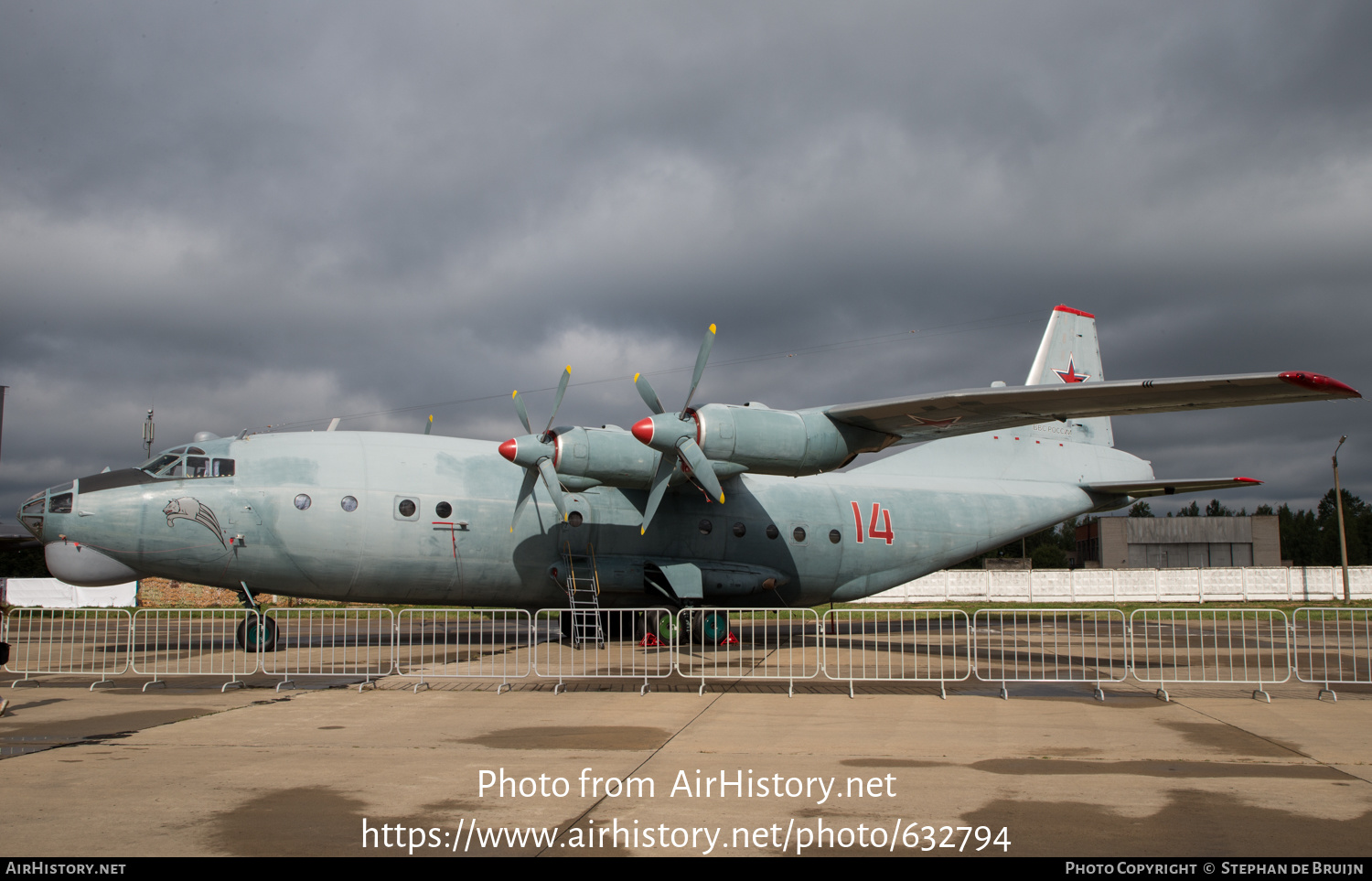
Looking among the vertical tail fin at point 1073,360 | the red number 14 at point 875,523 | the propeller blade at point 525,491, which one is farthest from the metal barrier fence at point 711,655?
the vertical tail fin at point 1073,360

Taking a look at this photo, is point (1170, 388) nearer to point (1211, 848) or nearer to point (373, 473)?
point (1211, 848)

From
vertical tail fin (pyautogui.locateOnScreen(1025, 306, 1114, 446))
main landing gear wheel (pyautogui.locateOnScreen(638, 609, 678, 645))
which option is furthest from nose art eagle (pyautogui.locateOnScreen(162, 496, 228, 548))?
vertical tail fin (pyautogui.locateOnScreen(1025, 306, 1114, 446))

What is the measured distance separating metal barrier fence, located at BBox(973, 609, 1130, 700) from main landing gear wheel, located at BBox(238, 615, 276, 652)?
40.3ft

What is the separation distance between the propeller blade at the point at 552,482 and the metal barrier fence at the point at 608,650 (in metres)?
2.03

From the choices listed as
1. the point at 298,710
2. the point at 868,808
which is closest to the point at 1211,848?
the point at 868,808

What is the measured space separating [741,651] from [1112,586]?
31.8m

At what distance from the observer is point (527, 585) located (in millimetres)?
18359

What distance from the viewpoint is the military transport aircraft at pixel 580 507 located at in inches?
613

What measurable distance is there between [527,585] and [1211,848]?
48.5 feet

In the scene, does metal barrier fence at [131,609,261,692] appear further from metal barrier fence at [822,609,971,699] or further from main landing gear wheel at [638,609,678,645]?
metal barrier fence at [822,609,971,699]

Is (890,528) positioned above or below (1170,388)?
below

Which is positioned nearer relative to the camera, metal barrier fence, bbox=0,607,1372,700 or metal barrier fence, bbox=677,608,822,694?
metal barrier fence, bbox=0,607,1372,700

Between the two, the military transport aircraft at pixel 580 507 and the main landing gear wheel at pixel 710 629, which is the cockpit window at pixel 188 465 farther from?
the main landing gear wheel at pixel 710 629

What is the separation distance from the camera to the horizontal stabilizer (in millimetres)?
21434
